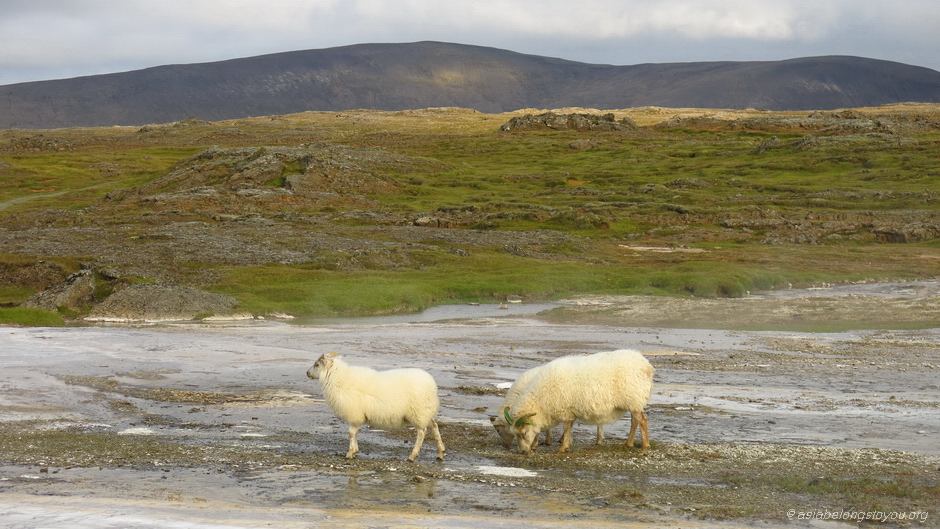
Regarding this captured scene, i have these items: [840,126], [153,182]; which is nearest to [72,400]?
[153,182]

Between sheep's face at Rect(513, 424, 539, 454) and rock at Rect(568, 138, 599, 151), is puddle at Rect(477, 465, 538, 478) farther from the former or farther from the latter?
rock at Rect(568, 138, 599, 151)

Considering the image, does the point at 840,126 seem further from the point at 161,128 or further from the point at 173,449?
the point at 173,449

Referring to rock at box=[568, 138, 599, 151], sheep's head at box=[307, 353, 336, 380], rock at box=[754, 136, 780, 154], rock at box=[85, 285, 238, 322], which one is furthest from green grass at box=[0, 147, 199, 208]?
sheep's head at box=[307, 353, 336, 380]

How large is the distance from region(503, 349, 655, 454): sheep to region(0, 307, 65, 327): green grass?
2721 cm

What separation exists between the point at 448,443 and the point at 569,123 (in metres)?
145

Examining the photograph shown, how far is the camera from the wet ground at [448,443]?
552 inches

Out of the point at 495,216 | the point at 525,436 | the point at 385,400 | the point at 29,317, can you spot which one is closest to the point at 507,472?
the point at 525,436

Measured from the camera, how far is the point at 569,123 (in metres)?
160

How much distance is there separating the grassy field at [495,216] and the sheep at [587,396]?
2690cm

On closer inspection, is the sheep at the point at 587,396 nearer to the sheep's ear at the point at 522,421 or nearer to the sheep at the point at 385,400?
the sheep's ear at the point at 522,421

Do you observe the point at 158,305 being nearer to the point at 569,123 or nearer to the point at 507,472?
the point at 507,472

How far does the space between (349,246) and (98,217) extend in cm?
2615

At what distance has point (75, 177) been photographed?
11038cm

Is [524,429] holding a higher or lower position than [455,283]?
higher
